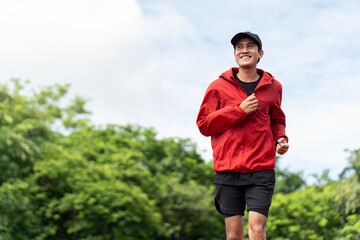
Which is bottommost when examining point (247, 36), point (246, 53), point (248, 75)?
point (248, 75)

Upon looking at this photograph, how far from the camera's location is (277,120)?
4.16m

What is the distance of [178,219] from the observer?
18.5 meters

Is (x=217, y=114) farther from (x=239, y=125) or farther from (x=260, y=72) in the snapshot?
(x=260, y=72)

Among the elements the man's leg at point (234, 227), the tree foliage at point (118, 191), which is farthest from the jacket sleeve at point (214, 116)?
the tree foliage at point (118, 191)

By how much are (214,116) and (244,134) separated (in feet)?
0.87

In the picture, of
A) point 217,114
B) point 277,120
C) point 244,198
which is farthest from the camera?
point 277,120

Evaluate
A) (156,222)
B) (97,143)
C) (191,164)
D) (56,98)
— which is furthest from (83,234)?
(56,98)

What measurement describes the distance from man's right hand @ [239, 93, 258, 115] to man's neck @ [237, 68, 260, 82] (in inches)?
10.6

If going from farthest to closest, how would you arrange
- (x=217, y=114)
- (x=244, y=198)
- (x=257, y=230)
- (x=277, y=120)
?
1. (x=277, y=120)
2. (x=244, y=198)
3. (x=217, y=114)
4. (x=257, y=230)

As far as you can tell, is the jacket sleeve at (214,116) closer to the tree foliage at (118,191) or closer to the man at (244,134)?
the man at (244,134)

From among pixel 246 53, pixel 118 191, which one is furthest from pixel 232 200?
pixel 118 191

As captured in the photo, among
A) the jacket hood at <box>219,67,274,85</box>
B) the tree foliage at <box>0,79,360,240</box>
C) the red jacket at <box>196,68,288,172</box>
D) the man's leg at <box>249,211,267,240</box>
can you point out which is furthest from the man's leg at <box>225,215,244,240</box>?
the tree foliage at <box>0,79,360,240</box>

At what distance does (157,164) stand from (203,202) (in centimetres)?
242

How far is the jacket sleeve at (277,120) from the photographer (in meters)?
4.07
